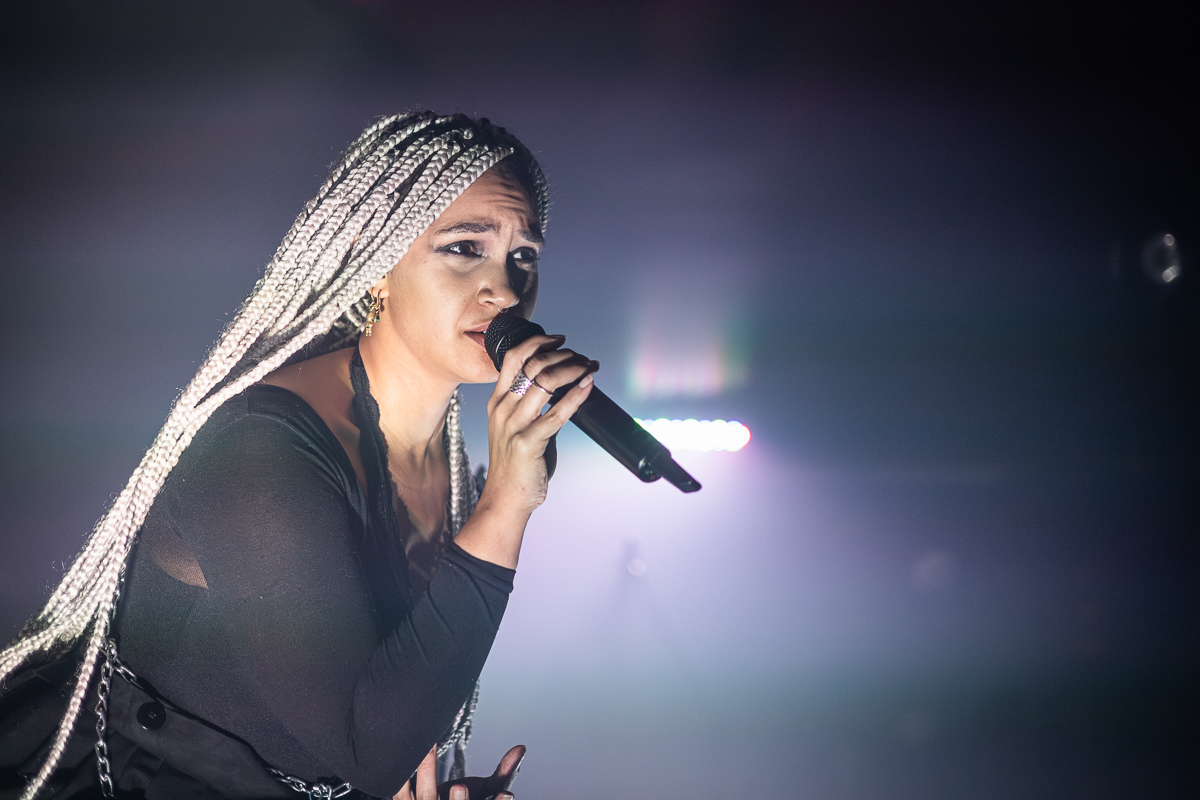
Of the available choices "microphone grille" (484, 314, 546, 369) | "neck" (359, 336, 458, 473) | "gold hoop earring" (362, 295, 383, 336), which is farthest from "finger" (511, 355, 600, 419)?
"gold hoop earring" (362, 295, 383, 336)

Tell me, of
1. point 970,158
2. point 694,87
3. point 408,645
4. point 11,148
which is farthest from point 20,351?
point 970,158

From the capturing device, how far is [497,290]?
1244 mm

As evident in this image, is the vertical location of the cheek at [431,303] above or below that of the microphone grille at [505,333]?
above

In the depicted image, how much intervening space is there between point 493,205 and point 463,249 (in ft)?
0.40

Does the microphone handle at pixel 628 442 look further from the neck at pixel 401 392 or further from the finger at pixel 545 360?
the neck at pixel 401 392

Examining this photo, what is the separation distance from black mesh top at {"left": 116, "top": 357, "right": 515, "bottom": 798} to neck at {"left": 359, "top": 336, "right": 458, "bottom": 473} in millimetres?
312

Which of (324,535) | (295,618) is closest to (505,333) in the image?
(324,535)

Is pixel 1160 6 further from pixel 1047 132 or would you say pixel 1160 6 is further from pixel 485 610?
pixel 485 610

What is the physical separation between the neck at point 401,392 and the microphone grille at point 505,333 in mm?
234

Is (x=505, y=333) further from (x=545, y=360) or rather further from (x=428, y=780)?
(x=428, y=780)

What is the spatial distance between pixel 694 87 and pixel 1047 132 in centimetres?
160

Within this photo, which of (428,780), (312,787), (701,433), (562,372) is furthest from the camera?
(701,433)

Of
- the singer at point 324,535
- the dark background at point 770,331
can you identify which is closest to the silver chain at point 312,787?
the singer at point 324,535

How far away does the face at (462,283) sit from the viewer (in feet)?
4.08
